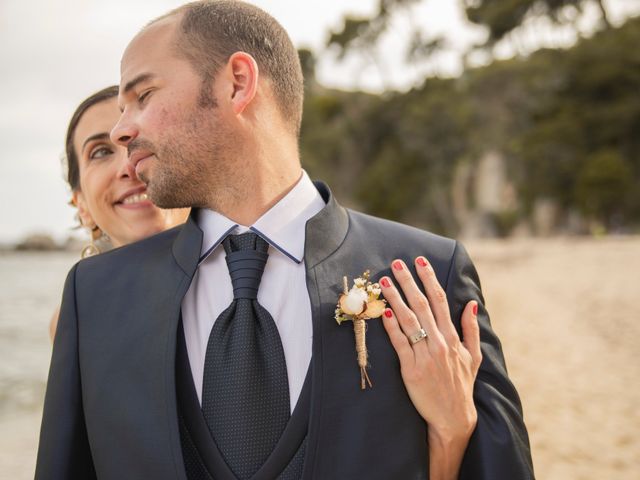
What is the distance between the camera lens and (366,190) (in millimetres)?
39969

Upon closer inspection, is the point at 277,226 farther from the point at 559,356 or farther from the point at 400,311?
the point at 559,356

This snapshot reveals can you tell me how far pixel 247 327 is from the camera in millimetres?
1727

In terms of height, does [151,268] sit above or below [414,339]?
above

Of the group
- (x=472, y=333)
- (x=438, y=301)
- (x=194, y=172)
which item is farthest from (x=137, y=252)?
(x=472, y=333)

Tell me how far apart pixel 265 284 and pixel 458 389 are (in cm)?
62

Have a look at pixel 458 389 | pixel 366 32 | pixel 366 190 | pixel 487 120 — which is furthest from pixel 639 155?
pixel 458 389

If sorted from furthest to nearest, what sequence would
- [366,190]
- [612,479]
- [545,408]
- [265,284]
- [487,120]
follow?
[366,190], [487,120], [545,408], [612,479], [265,284]

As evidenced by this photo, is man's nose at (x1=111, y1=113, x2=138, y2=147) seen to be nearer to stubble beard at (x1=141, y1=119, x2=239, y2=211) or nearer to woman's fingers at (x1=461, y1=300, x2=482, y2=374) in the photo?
stubble beard at (x1=141, y1=119, x2=239, y2=211)

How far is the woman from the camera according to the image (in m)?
2.45

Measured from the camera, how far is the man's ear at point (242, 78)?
1.90 meters

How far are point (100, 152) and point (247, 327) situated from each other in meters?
1.24

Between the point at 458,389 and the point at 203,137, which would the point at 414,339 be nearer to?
the point at 458,389

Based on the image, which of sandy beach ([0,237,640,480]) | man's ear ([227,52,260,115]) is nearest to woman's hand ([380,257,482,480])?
man's ear ([227,52,260,115])

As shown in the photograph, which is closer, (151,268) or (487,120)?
(151,268)
